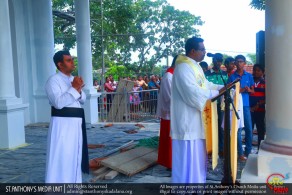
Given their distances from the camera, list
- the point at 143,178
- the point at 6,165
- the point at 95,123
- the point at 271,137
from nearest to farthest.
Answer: the point at 271,137, the point at 143,178, the point at 6,165, the point at 95,123

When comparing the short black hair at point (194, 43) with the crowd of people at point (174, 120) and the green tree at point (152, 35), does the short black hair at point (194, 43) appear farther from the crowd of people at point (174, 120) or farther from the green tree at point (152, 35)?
the green tree at point (152, 35)

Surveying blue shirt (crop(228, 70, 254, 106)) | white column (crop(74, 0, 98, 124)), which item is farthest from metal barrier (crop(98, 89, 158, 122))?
blue shirt (crop(228, 70, 254, 106))

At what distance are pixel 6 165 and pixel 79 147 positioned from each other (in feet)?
8.82

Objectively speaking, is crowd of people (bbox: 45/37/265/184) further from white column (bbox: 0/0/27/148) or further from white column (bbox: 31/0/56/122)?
white column (bbox: 31/0/56/122)

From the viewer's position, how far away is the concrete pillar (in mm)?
3631

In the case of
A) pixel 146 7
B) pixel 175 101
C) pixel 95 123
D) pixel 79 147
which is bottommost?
A: pixel 95 123

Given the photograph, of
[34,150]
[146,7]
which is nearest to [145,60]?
[146,7]

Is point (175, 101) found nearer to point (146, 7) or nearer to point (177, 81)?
point (177, 81)

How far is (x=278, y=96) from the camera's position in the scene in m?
3.77

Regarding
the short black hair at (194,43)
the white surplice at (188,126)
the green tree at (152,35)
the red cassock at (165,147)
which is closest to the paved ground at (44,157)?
the red cassock at (165,147)

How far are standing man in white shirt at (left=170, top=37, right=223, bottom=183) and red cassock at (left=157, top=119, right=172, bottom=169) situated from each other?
4.02 ft

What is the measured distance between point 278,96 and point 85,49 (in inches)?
329

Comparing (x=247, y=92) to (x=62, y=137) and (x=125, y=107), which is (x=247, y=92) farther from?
(x=125, y=107)

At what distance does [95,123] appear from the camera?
11438mm
